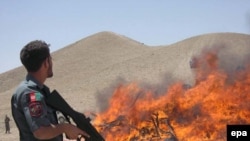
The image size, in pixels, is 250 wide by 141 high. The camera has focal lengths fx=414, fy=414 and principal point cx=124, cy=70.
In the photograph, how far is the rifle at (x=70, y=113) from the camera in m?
3.23

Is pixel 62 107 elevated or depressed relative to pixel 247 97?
elevated

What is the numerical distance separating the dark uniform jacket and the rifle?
0.18 feet

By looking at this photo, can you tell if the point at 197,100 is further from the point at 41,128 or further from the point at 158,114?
the point at 41,128

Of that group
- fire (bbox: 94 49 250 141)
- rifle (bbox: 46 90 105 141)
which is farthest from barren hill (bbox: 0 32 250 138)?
rifle (bbox: 46 90 105 141)

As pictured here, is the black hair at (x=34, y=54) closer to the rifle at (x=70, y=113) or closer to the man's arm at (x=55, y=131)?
the rifle at (x=70, y=113)

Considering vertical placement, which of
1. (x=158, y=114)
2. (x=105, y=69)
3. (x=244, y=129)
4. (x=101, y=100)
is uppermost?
(x=244, y=129)

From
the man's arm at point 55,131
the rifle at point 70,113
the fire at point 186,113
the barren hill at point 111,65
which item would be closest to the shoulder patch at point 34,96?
the rifle at point 70,113

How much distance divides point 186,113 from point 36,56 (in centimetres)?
1018

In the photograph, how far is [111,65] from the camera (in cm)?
6550

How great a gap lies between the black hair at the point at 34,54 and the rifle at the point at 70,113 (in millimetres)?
263

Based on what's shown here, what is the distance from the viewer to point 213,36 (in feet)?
194

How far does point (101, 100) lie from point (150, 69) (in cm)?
3232

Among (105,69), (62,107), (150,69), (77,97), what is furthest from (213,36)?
(62,107)

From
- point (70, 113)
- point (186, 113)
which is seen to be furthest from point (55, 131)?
point (186, 113)
